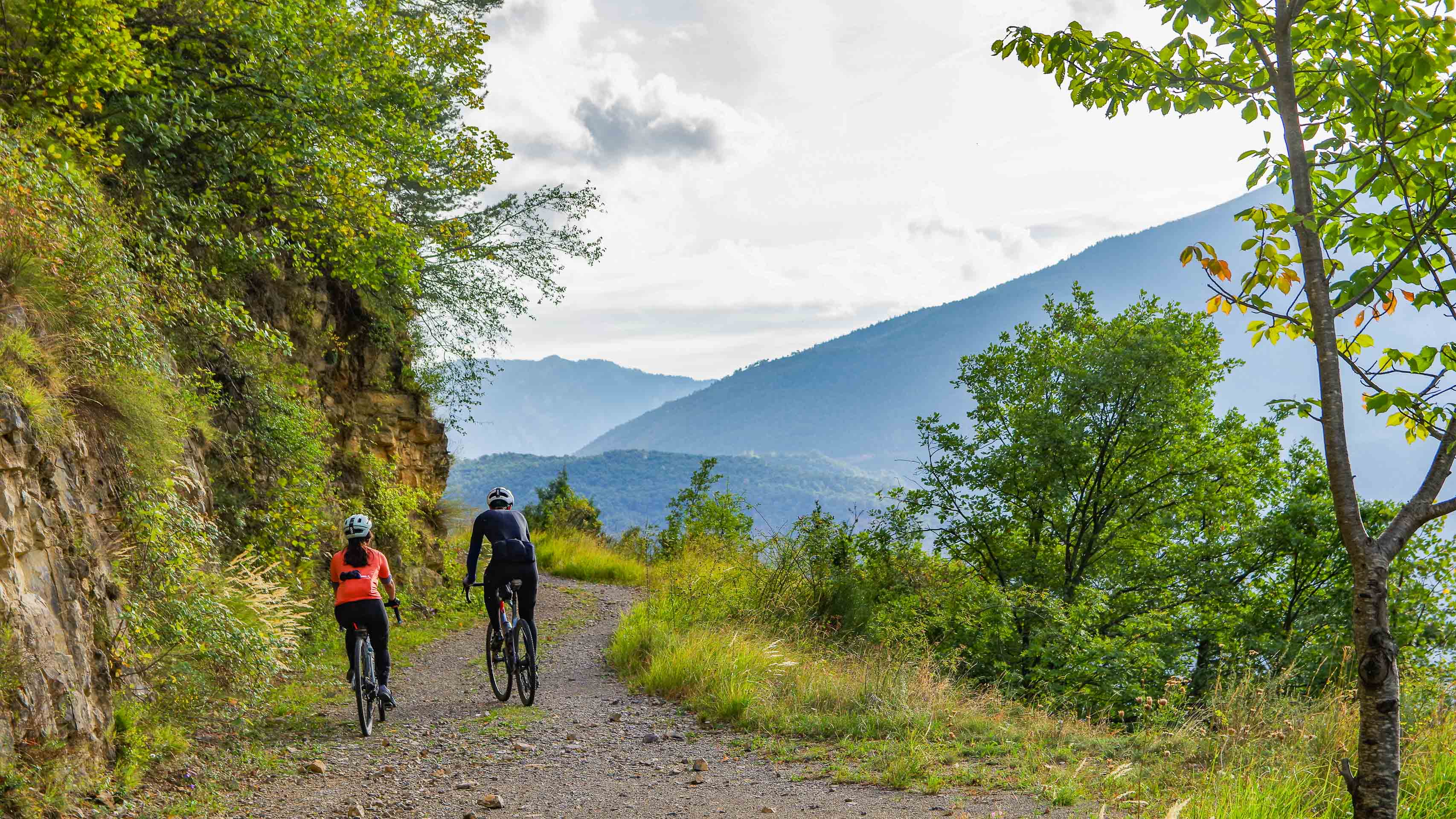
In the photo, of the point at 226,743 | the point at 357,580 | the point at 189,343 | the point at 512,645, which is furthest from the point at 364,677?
the point at 189,343

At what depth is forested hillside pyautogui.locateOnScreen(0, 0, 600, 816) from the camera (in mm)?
5160

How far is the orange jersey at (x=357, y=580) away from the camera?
24.0 ft

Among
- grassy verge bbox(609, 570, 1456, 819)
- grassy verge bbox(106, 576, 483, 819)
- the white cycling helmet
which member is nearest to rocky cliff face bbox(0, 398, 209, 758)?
grassy verge bbox(106, 576, 483, 819)

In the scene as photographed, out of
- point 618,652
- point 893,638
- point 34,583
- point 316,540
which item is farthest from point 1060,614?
point 34,583

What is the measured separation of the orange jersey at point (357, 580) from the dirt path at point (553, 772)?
1.15m

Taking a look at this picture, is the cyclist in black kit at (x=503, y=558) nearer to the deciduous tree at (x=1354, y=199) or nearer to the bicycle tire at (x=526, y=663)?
the bicycle tire at (x=526, y=663)

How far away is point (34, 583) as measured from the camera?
4.82 metres

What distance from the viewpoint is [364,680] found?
7.24m

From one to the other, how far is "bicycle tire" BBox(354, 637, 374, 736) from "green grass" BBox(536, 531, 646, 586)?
46.6 feet

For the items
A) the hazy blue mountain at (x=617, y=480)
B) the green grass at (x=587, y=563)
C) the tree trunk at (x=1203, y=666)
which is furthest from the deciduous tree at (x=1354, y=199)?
the hazy blue mountain at (x=617, y=480)

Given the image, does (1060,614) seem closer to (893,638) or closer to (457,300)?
(893,638)

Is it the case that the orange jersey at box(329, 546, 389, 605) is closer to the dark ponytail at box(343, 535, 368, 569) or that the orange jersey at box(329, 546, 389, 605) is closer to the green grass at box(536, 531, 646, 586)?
the dark ponytail at box(343, 535, 368, 569)

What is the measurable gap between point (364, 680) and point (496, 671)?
1890mm

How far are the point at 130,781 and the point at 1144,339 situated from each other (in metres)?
15.7
